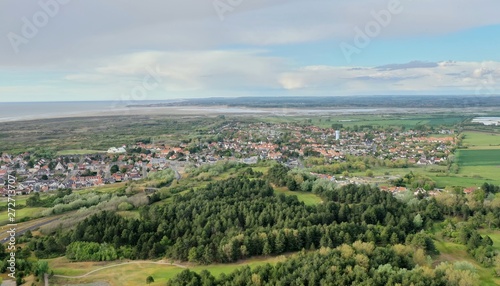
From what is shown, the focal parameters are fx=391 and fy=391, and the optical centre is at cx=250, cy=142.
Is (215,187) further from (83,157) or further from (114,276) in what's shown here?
(83,157)

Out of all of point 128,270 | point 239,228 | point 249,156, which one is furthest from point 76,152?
point 128,270

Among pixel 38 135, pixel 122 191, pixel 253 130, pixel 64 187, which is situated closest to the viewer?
pixel 122 191

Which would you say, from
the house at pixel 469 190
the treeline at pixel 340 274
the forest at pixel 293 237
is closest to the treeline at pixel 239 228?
the forest at pixel 293 237

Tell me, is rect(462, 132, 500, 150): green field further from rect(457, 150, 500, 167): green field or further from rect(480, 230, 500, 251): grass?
rect(480, 230, 500, 251): grass

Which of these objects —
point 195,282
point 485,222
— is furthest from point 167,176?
point 485,222

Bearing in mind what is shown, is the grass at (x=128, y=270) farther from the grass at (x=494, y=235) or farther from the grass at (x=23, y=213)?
the grass at (x=494, y=235)

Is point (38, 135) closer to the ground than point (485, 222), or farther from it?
farther from it

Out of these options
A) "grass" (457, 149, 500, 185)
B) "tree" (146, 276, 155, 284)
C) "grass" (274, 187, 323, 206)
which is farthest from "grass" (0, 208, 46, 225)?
"grass" (457, 149, 500, 185)
